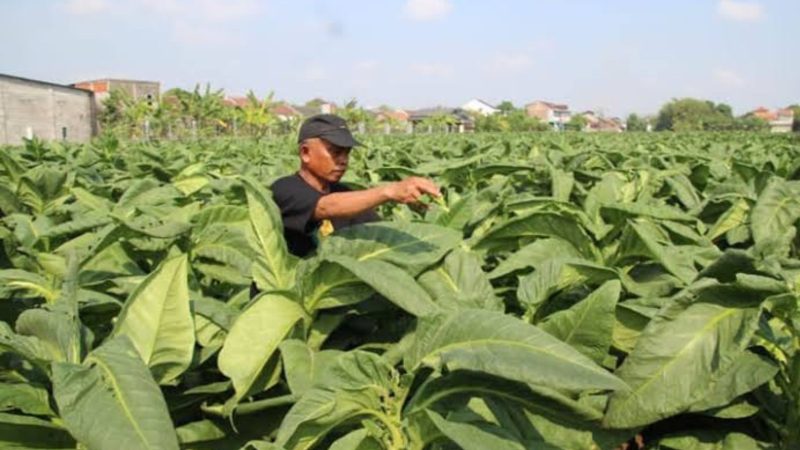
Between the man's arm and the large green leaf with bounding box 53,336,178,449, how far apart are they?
0.76m

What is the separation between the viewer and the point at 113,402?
123 cm

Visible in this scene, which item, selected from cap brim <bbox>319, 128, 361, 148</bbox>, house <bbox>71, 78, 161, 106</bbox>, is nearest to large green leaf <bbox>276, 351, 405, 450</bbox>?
cap brim <bbox>319, 128, 361, 148</bbox>

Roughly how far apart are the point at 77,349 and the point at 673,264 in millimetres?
1363

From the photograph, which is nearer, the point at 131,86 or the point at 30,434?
the point at 30,434

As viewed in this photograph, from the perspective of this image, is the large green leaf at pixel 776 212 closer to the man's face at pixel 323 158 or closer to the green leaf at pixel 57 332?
the man's face at pixel 323 158

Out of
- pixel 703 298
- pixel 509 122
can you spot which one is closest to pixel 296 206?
pixel 703 298

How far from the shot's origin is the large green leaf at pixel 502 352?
1141mm

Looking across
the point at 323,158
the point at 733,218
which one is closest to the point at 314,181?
the point at 323,158

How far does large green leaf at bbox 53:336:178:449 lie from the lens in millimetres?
1171

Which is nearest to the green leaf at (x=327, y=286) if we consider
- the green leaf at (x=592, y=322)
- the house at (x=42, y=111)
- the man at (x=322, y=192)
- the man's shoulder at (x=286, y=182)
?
the man at (x=322, y=192)

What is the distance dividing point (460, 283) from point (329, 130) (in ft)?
3.70

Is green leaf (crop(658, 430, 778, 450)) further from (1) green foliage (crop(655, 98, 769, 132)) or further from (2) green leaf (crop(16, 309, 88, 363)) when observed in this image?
(1) green foliage (crop(655, 98, 769, 132))

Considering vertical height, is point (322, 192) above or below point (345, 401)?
above

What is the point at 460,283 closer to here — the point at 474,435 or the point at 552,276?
the point at 552,276
